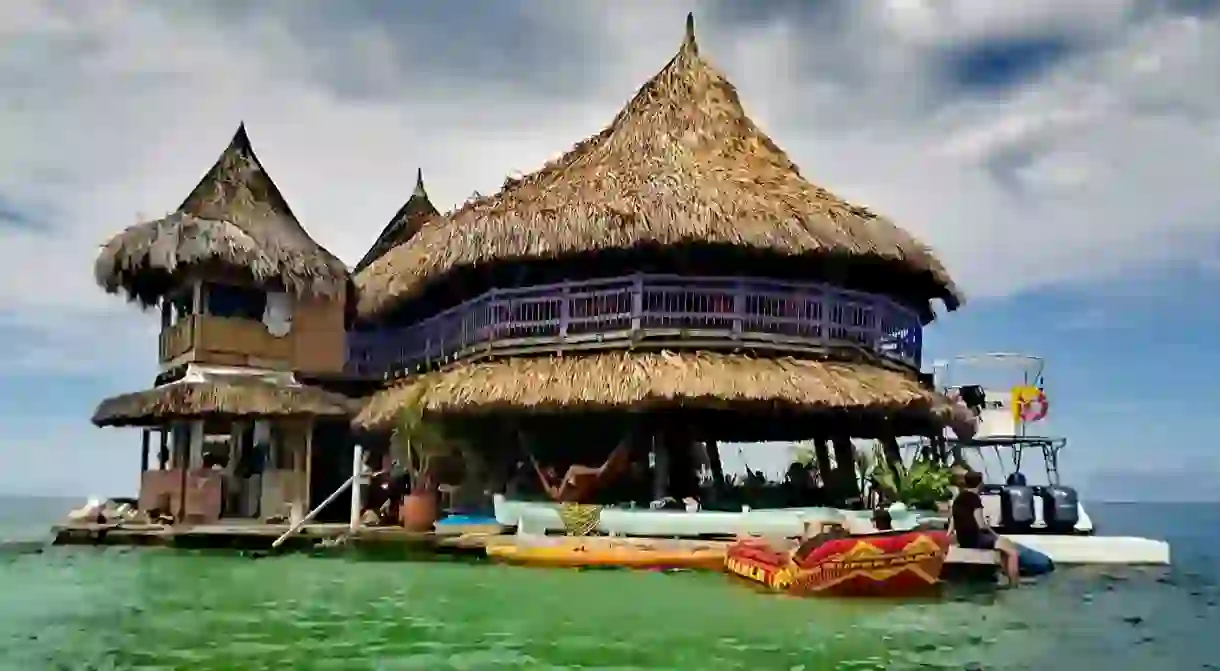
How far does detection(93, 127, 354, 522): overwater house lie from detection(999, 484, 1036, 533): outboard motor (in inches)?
384

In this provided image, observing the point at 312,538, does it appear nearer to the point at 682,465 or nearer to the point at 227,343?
the point at 227,343

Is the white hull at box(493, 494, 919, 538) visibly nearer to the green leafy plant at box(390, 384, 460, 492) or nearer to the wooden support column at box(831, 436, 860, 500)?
the green leafy plant at box(390, 384, 460, 492)

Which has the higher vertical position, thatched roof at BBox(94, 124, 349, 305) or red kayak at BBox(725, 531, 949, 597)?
thatched roof at BBox(94, 124, 349, 305)

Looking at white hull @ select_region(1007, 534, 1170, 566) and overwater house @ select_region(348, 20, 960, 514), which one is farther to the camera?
white hull @ select_region(1007, 534, 1170, 566)

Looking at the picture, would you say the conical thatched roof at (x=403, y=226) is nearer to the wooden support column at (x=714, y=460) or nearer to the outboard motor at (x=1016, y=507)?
the wooden support column at (x=714, y=460)

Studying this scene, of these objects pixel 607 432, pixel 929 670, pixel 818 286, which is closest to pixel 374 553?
pixel 607 432

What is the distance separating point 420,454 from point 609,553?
4.73 meters

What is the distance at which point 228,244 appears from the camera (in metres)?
18.7

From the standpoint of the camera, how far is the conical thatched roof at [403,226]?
27.4 m

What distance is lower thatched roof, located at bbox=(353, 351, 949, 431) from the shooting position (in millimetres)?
15883

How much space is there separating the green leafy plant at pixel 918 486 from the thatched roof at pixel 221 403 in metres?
8.33

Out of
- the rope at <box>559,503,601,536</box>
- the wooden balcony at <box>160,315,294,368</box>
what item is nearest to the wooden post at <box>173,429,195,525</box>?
the wooden balcony at <box>160,315,294,368</box>

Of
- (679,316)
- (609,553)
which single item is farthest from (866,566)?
(679,316)

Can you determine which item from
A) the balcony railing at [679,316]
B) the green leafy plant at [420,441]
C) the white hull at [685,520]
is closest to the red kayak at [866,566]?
the white hull at [685,520]
